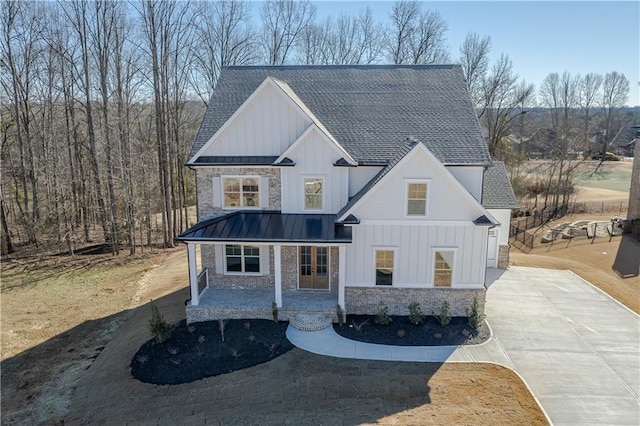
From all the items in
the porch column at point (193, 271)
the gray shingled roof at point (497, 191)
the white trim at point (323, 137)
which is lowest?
the porch column at point (193, 271)

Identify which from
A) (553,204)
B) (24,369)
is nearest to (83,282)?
(24,369)

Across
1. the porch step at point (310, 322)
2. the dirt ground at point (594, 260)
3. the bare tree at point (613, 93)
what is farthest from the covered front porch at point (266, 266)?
the bare tree at point (613, 93)

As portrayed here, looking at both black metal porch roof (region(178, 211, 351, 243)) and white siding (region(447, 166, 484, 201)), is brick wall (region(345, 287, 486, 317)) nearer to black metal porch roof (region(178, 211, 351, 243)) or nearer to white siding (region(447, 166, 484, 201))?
black metal porch roof (region(178, 211, 351, 243))

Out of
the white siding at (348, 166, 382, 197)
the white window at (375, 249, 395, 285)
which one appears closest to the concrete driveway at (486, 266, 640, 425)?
the white window at (375, 249, 395, 285)

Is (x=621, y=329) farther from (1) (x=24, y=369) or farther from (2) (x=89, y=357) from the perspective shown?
(1) (x=24, y=369)

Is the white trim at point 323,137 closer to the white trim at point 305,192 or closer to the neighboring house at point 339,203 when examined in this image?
the neighboring house at point 339,203
